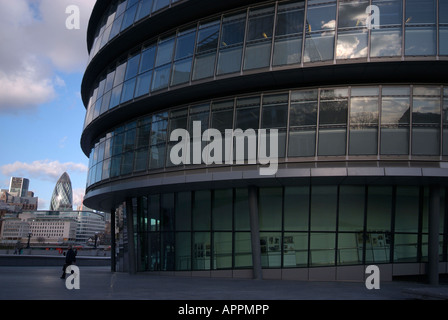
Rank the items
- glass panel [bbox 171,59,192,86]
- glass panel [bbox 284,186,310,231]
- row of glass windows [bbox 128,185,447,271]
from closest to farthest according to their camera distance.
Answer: row of glass windows [bbox 128,185,447,271], glass panel [bbox 284,186,310,231], glass panel [bbox 171,59,192,86]

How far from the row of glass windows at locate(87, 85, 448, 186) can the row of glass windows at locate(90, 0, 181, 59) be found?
A: 21.2 ft

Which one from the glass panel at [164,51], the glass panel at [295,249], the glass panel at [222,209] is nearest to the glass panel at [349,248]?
the glass panel at [295,249]

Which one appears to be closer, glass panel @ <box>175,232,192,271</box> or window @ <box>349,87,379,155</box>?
window @ <box>349,87,379,155</box>

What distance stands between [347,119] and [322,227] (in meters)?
5.26

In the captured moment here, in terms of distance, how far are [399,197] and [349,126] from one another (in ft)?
15.1

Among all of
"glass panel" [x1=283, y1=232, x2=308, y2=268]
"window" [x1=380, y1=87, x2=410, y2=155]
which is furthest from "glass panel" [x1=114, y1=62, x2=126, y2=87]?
"window" [x1=380, y1=87, x2=410, y2=155]

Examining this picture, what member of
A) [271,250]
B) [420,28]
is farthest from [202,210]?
[420,28]

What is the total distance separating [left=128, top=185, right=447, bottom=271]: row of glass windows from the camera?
20.9 meters

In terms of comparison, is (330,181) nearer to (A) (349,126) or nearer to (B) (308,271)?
(A) (349,126)

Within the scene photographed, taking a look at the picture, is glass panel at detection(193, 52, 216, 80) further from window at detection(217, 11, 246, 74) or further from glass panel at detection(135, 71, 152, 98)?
glass panel at detection(135, 71, 152, 98)

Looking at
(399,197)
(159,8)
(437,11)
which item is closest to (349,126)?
(399,197)

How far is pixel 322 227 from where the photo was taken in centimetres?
2127

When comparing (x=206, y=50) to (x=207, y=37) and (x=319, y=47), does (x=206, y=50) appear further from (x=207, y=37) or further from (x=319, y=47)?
(x=319, y=47)

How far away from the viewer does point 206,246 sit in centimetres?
2355
